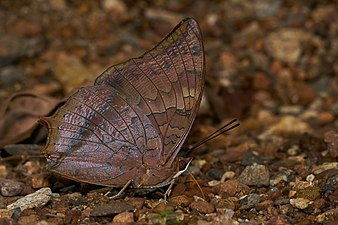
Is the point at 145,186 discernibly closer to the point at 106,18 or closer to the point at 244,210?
the point at 244,210

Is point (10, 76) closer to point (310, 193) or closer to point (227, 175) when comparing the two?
point (227, 175)

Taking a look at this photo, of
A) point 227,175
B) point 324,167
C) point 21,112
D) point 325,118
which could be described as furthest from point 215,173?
point 325,118

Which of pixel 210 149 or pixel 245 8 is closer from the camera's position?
pixel 210 149

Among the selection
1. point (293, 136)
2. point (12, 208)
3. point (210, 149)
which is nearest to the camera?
point (12, 208)

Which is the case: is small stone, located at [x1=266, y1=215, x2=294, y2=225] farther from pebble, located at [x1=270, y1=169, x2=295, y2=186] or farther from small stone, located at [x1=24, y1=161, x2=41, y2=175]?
small stone, located at [x1=24, y1=161, x2=41, y2=175]

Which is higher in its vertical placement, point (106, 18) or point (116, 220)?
point (106, 18)

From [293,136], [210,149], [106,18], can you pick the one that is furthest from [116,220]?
[106,18]
